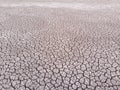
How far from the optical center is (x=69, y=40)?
433cm

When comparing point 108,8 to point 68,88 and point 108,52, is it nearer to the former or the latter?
point 108,52

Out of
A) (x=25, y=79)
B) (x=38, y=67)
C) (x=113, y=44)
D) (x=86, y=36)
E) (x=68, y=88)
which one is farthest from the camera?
(x=86, y=36)

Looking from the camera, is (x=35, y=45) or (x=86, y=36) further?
(x=86, y=36)

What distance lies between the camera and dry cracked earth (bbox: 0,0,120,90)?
3.05 meters

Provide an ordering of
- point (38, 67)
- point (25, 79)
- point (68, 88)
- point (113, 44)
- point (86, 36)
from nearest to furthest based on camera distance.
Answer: point (68, 88)
point (25, 79)
point (38, 67)
point (113, 44)
point (86, 36)

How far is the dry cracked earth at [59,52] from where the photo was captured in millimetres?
3051

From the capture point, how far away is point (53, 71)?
3316 millimetres

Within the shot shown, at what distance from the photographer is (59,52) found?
388cm

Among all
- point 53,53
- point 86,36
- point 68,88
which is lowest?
point 68,88

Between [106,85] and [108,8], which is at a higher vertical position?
[108,8]

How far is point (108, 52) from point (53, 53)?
149 centimetres

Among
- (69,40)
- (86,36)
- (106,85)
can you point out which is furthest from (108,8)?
(106,85)

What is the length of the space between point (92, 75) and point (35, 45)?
1.89 metres

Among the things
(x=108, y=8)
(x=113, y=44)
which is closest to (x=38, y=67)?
(x=113, y=44)
